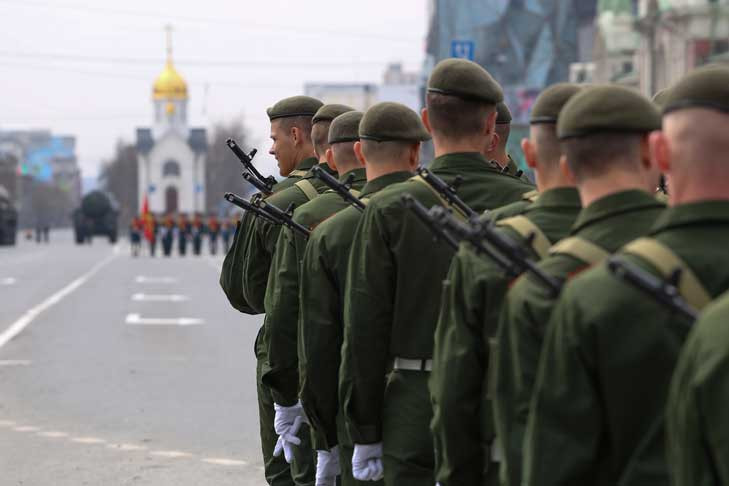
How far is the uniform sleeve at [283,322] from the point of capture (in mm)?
6824

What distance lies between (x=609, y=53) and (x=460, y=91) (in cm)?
8847

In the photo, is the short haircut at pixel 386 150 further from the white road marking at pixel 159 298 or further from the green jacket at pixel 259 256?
the white road marking at pixel 159 298

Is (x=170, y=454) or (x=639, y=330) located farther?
(x=170, y=454)

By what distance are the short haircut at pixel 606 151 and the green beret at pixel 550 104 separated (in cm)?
65

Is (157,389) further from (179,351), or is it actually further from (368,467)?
(368,467)

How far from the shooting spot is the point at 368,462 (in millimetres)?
5602

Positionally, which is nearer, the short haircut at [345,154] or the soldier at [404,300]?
the soldier at [404,300]

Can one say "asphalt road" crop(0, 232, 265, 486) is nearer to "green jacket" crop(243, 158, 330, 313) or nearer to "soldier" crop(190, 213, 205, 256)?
"green jacket" crop(243, 158, 330, 313)

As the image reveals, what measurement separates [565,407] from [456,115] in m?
2.25

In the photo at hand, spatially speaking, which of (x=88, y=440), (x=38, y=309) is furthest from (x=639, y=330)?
(x=38, y=309)

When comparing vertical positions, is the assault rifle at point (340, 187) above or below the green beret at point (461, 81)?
below

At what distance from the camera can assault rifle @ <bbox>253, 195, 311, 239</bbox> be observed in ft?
22.6

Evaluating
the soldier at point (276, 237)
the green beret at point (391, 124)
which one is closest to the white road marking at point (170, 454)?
the soldier at point (276, 237)

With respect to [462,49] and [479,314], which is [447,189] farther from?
[462,49]
